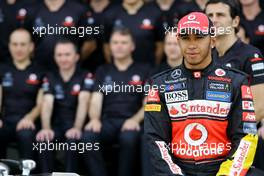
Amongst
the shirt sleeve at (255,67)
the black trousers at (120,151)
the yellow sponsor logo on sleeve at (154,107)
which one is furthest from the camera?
the black trousers at (120,151)

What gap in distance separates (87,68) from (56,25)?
0.71 metres

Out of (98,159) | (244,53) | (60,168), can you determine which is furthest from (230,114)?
(60,168)

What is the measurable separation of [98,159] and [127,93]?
0.75 meters

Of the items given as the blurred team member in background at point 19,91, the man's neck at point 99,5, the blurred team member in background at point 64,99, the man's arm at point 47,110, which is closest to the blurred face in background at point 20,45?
the blurred team member in background at point 19,91

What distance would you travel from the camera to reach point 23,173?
5090mm

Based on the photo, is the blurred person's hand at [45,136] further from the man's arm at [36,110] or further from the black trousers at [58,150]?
the man's arm at [36,110]

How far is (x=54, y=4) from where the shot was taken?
841cm

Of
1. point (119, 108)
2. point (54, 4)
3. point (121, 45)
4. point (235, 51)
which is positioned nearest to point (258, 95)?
point (235, 51)

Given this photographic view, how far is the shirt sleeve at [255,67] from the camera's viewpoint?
5926mm

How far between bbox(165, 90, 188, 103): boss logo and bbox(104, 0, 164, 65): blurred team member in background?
287 cm

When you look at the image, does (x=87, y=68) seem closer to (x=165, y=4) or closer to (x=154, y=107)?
(x=165, y=4)

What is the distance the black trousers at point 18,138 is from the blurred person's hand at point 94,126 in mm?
597

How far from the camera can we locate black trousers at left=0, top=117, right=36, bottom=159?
7457 millimetres

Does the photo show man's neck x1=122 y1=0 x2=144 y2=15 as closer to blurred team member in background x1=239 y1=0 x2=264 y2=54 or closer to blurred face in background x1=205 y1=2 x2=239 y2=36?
blurred team member in background x1=239 y1=0 x2=264 y2=54
